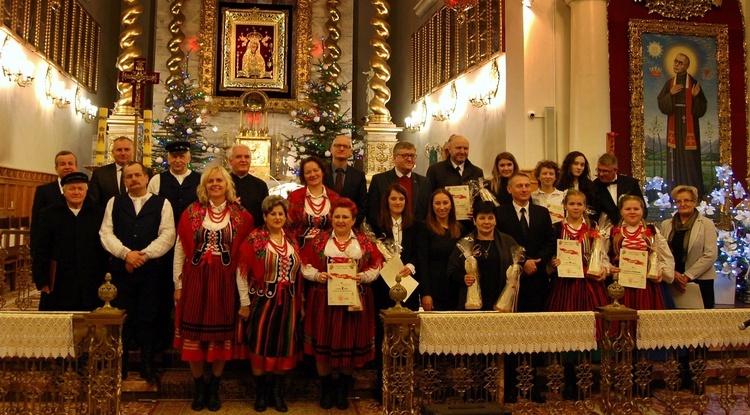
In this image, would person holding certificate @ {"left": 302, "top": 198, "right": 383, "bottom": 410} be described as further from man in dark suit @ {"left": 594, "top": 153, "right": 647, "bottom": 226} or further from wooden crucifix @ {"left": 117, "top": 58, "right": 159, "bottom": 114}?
wooden crucifix @ {"left": 117, "top": 58, "right": 159, "bottom": 114}

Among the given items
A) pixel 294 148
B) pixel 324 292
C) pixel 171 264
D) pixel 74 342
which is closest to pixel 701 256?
pixel 324 292

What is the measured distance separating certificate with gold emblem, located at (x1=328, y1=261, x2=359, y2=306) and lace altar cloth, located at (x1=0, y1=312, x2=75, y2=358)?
1658mm

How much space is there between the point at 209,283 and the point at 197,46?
38.3 ft

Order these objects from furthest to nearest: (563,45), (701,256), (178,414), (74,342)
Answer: (563,45)
(701,256)
(178,414)
(74,342)

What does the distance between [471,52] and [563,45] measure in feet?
9.45

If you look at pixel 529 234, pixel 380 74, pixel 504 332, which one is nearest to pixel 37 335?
pixel 504 332

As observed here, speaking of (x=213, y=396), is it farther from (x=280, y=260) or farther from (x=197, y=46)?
(x=197, y=46)

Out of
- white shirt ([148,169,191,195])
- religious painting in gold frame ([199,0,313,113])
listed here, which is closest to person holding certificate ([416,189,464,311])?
white shirt ([148,169,191,195])

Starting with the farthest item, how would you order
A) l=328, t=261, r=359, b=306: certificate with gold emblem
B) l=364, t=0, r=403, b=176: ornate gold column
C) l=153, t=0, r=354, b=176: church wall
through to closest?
l=153, t=0, r=354, b=176: church wall < l=364, t=0, r=403, b=176: ornate gold column < l=328, t=261, r=359, b=306: certificate with gold emblem

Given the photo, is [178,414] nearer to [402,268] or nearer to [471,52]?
[402,268]

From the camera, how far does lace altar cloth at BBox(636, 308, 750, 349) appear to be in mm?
4516

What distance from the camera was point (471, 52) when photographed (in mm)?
12867

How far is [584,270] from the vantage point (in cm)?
517

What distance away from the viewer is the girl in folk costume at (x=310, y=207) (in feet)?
16.9
